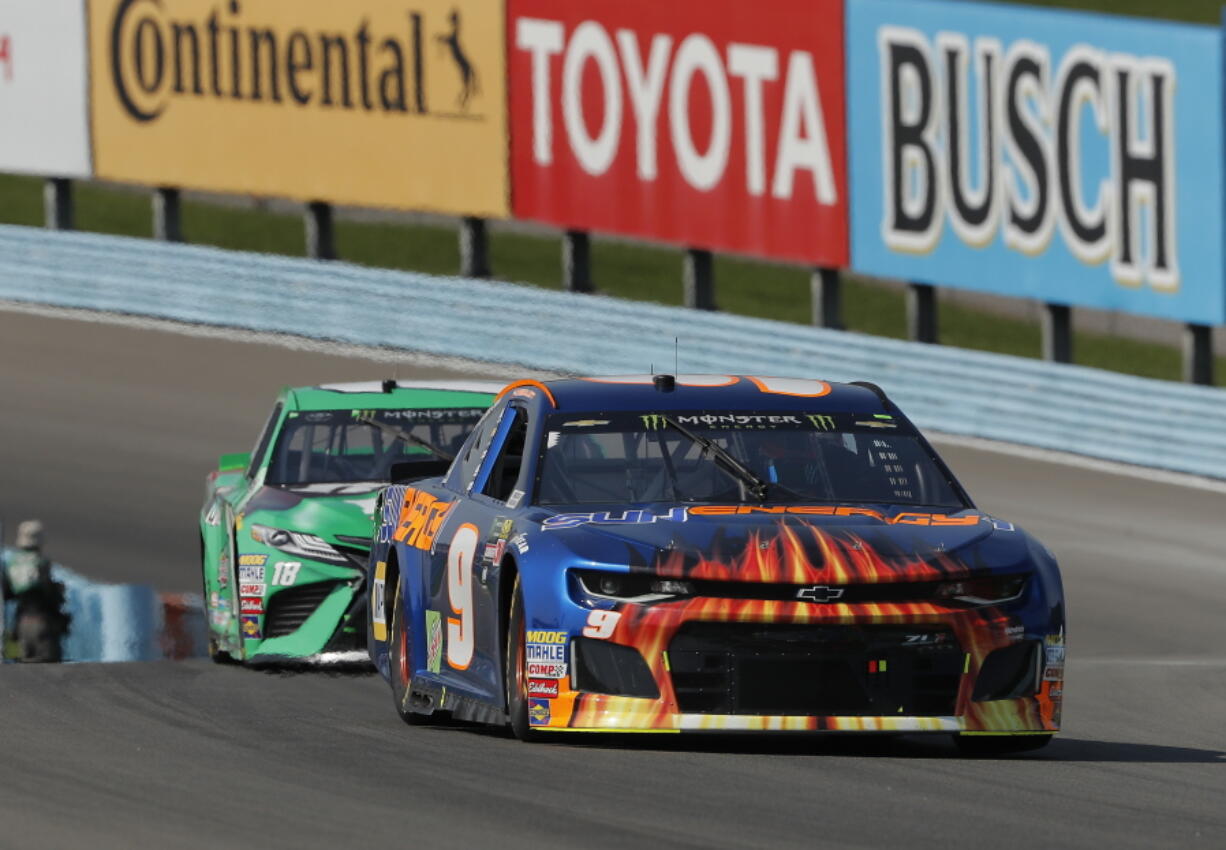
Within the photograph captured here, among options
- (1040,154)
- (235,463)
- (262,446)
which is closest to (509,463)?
(262,446)

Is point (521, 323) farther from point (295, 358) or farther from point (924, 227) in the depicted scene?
point (924, 227)

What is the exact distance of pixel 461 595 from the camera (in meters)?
10.0

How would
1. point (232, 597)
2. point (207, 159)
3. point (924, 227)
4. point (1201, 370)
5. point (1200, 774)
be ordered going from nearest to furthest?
point (1200, 774)
point (232, 597)
point (1201, 370)
point (924, 227)
point (207, 159)

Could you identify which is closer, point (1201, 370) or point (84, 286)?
point (1201, 370)

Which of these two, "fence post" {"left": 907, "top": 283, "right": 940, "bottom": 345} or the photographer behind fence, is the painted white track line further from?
the photographer behind fence

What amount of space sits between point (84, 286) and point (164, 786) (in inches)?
816

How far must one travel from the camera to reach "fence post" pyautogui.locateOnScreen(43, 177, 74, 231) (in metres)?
31.8

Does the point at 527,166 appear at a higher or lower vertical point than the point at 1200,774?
higher

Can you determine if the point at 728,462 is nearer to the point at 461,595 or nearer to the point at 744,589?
the point at 744,589

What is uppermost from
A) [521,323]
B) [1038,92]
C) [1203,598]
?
[1038,92]

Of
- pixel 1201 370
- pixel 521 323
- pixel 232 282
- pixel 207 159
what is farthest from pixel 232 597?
pixel 207 159

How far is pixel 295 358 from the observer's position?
86.2ft

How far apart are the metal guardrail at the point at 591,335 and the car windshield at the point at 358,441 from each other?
7.23m

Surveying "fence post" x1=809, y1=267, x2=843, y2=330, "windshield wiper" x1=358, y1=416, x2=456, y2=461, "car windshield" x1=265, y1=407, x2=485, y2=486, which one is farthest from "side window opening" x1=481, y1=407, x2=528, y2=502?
"fence post" x1=809, y1=267, x2=843, y2=330
